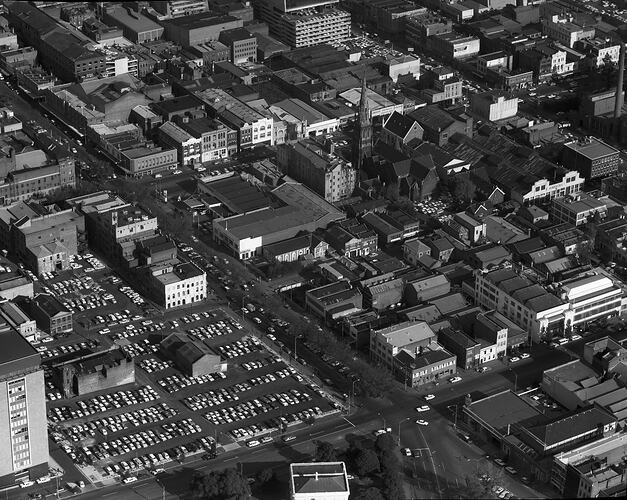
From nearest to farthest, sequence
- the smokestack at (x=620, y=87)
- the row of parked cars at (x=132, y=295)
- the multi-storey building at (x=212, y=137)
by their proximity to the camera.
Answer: the row of parked cars at (x=132, y=295) → the multi-storey building at (x=212, y=137) → the smokestack at (x=620, y=87)

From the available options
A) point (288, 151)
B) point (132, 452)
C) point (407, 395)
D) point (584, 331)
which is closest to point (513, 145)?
point (288, 151)

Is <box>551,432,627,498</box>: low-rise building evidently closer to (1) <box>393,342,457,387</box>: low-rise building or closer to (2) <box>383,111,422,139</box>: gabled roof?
(1) <box>393,342,457,387</box>: low-rise building

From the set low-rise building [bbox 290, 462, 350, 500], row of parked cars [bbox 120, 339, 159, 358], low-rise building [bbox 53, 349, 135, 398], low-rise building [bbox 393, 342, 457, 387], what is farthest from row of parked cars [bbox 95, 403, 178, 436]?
low-rise building [bbox 393, 342, 457, 387]

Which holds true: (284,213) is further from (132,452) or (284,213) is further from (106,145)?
(132,452)

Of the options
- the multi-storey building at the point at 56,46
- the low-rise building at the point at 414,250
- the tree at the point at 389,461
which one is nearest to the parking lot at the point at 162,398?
the tree at the point at 389,461

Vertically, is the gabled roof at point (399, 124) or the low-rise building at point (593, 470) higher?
the low-rise building at point (593, 470)

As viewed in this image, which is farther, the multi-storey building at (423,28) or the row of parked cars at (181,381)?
the multi-storey building at (423,28)

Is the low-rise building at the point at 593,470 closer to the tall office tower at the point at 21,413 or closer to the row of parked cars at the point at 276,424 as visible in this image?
the row of parked cars at the point at 276,424

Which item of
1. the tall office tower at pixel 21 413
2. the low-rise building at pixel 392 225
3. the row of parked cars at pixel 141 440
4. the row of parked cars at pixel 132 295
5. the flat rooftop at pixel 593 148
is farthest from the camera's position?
the flat rooftop at pixel 593 148
